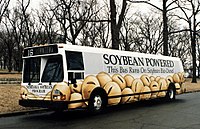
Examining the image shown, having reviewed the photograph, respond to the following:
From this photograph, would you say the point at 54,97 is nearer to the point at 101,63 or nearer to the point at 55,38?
the point at 101,63

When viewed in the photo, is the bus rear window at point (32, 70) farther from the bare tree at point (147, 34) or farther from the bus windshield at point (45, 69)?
the bare tree at point (147, 34)

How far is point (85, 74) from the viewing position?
11125 mm

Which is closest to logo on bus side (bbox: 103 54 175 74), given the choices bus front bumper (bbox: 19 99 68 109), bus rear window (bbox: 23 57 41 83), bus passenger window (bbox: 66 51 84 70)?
bus passenger window (bbox: 66 51 84 70)

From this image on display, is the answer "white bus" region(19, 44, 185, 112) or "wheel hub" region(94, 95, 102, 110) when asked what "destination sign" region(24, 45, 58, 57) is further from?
"wheel hub" region(94, 95, 102, 110)

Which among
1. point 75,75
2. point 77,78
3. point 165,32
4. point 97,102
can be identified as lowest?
point 97,102

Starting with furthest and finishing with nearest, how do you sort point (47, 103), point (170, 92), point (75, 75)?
point (170, 92)
point (75, 75)
point (47, 103)

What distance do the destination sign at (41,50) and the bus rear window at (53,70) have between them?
273mm

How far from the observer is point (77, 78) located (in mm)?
10734

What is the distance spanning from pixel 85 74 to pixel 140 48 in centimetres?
4953

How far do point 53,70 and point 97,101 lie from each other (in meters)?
2.17

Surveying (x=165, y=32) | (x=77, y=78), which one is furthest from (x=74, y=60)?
(x=165, y=32)

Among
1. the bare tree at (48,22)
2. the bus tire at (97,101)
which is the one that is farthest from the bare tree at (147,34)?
the bus tire at (97,101)

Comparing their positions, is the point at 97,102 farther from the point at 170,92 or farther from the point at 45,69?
the point at 170,92

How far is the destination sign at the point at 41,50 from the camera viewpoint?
35.1ft
